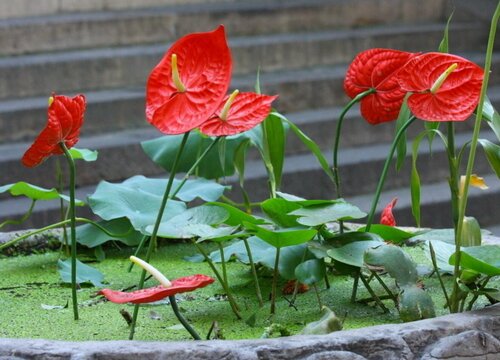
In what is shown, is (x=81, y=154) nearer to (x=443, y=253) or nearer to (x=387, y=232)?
(x=387, y=232)

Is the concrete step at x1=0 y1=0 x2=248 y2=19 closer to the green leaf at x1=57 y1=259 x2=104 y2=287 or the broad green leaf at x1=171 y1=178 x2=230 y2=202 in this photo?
the broad green leaf at x1=171 y1=178 x2=230 y2=202

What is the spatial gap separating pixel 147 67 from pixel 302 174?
688 mm

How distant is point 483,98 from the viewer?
4.29 ft

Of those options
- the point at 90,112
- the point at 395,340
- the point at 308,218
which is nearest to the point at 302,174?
the point at 90,112

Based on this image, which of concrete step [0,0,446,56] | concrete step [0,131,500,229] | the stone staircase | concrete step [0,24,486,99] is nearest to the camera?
concrete step [0,131,500,229]

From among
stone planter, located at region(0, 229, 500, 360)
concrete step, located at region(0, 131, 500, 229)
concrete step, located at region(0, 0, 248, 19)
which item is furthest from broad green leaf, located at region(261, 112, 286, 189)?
concrete step, located at region(0, 0, 248, 19)

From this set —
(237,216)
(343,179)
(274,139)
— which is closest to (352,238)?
(237,216)

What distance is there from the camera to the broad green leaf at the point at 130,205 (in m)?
1.67

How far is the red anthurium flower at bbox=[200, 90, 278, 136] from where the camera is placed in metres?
1.39

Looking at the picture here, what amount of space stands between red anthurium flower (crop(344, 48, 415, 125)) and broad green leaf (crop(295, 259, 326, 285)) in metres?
0.22

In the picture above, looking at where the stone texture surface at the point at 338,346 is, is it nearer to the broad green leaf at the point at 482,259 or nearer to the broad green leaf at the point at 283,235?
the broad green leaf at the point at 482,259

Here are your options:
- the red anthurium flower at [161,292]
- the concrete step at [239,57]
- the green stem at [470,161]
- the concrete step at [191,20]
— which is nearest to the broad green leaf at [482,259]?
the green stem at [470,161]

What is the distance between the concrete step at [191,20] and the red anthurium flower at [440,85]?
2424 mm

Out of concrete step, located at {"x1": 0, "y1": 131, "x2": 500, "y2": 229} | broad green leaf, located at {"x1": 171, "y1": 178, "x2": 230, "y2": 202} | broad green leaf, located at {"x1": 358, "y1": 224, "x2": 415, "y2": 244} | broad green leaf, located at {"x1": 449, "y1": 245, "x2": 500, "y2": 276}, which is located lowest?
concrete step, located at {"x1": 0, "y1": 131, "x2": 500, "y2": 229}
